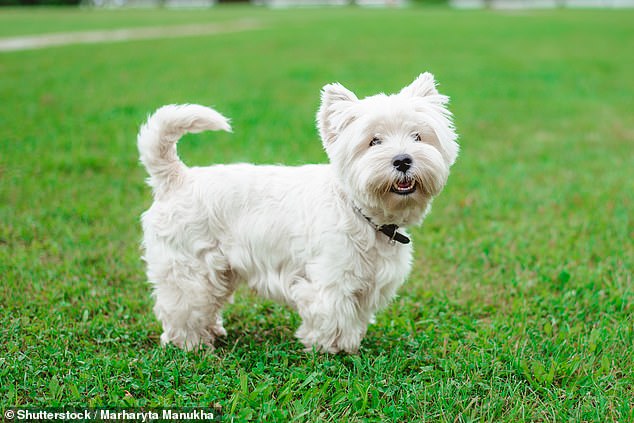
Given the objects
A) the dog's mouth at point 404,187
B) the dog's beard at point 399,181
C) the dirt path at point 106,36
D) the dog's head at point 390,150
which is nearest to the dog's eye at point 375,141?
the dog's head at point 390,150

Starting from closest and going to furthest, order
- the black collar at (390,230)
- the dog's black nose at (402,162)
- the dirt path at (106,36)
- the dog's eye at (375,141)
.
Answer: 1. the dog's black nose at (402,162)
2. the dog's eye at (375,141)
3. the black collar at (390,230)
4. the dirt path at (106,36)

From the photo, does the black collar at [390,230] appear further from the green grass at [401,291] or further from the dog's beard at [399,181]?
the green grass at [401,291]

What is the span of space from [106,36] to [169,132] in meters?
19.7

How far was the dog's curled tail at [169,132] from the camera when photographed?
12.4ft

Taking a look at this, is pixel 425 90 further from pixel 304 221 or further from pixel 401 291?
pixel 401 291

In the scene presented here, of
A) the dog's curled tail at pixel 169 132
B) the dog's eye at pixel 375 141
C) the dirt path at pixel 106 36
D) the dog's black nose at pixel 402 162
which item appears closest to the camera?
the dog's black nose at pixel 402 162

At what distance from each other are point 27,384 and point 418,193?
2354mm

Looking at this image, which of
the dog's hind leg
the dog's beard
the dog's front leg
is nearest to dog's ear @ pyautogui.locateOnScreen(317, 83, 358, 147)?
the dog's beard

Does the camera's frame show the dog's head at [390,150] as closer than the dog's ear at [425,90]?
Yes

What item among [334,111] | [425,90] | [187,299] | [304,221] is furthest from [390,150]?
[187,299]

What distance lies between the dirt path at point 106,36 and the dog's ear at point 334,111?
16.0m

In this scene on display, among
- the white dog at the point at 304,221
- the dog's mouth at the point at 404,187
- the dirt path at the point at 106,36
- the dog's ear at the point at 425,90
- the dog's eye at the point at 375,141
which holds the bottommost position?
the dirt path at the point at 106,36

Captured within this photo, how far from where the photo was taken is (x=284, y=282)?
3859 mm

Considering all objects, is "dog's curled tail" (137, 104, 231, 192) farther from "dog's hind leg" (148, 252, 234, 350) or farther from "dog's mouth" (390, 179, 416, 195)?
"dog's mouth" (390, 179, 416, 195)
